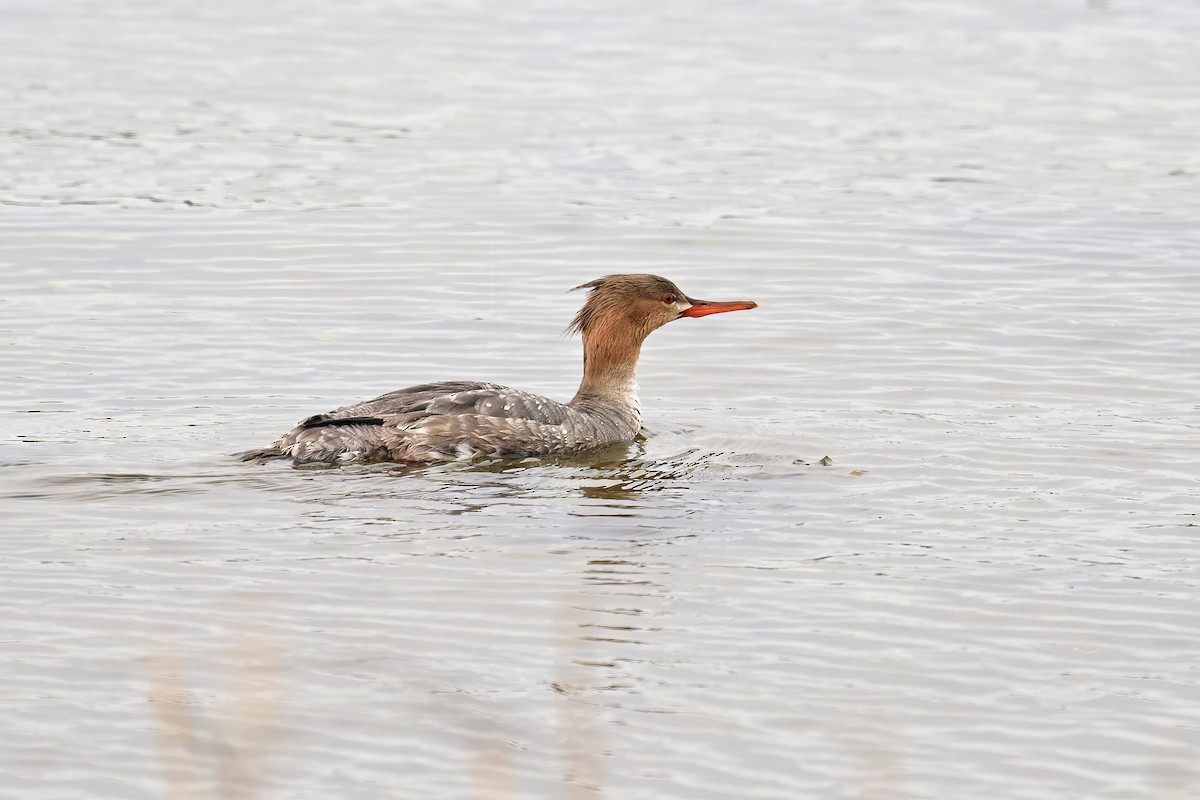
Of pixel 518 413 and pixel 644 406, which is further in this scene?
pixel 644 406

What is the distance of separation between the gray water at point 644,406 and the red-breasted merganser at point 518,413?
0.21 m

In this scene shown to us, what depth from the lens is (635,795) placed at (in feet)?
21.2

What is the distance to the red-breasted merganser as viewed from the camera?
1052cm

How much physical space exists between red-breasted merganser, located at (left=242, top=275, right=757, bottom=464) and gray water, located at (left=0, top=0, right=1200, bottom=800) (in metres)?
0.21

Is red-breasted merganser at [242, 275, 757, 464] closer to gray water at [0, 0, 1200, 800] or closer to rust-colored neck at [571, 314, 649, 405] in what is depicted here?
rust-colored neck at [571, 314, 649, 405]

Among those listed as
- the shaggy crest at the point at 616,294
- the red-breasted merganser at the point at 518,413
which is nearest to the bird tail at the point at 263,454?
the red-breasted merganser at the point at 518,413

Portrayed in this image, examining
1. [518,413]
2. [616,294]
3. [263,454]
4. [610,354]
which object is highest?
[616,294]

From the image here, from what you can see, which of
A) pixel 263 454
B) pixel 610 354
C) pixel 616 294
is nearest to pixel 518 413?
pixel 610 354

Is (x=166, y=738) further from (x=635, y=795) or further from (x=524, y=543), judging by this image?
(x=524, y=543)

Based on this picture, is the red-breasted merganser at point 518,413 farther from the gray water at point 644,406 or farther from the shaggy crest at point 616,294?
the gray water at point 644,406

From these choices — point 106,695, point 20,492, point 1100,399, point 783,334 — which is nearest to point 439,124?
point 783,334

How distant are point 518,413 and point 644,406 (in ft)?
5.63

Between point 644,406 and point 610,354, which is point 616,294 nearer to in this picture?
point 610,354

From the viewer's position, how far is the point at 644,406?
12.6m
